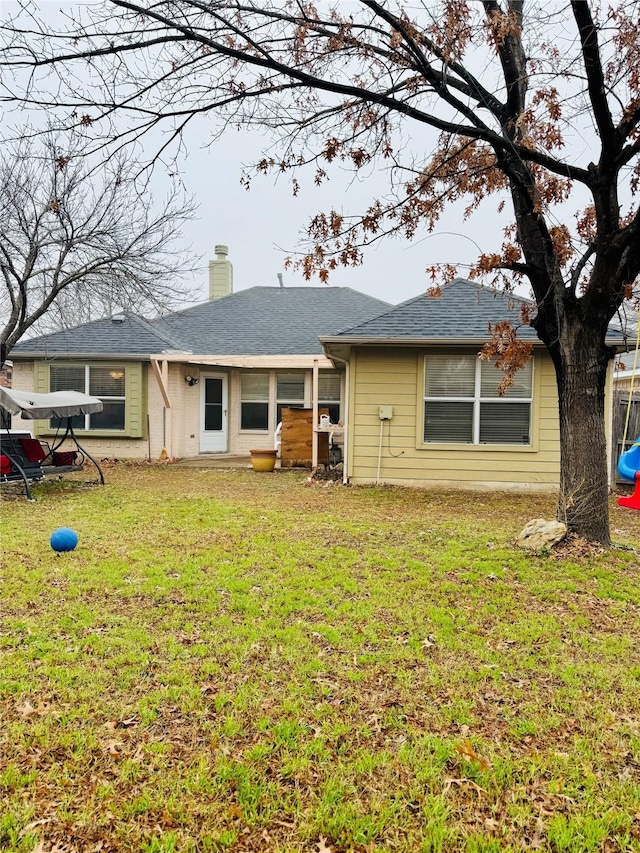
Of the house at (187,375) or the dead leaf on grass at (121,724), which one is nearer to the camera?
the dead leaf on grass at (121,724)

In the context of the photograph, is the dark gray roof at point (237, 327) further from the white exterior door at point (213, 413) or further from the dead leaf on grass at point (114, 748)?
the dead leaf on grass at point (114, 748)

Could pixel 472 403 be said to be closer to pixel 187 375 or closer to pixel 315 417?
pixel 315 417

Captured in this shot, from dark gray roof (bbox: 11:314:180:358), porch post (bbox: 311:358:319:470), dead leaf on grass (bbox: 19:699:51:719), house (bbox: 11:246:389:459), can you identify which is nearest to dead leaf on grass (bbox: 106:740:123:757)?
dead leaf on grass (bbox: 19:699:51:719)

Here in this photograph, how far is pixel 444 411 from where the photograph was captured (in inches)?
399

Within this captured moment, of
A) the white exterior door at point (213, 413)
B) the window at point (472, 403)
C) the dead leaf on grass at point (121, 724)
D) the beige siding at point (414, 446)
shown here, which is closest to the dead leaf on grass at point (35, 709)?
the dead leaf on grass at point (121, 724)

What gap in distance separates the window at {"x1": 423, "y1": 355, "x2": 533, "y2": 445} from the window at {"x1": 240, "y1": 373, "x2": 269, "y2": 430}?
6.29 meters

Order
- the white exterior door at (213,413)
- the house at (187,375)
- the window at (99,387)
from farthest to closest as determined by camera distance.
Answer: the white exterior door at (213,413)
the window at (99,387)
the house at (187,375)

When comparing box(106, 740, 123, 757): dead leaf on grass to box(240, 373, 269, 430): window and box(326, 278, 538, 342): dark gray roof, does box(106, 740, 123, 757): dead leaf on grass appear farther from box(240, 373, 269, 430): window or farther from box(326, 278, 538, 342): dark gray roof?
box(240, 373, 269, 430): window

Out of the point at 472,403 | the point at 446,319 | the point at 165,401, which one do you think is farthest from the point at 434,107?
the point at 165,401

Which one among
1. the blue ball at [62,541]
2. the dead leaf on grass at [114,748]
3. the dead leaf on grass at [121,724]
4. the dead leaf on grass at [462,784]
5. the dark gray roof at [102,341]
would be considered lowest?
the dead leaf on grass at [462,784]

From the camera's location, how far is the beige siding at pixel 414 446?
1007cm

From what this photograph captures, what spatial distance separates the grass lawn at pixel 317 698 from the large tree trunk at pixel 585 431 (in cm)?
33

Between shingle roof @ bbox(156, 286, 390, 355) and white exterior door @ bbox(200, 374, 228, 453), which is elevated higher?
shingle roof @ bbox(156, 286, 390, 355)

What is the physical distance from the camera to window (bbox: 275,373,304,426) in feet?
49.9
